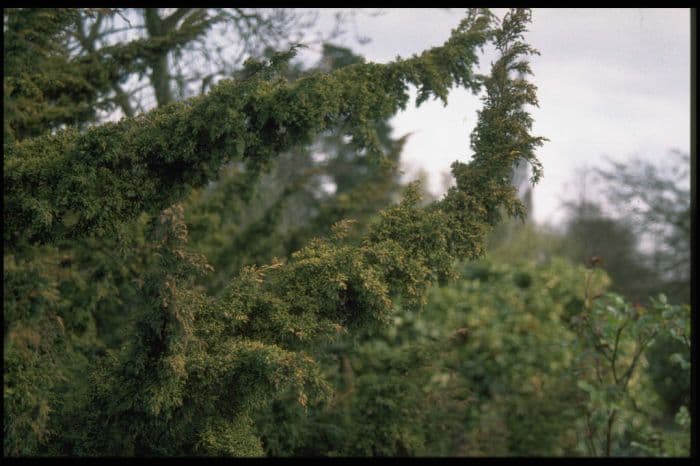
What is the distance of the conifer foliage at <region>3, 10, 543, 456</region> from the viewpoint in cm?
310

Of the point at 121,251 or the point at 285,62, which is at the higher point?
the point at 285,62

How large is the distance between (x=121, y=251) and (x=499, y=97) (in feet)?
7.65

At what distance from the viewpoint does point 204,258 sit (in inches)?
125

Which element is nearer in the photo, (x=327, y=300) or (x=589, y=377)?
(x=327, y=300)

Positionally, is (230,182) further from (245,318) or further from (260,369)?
(260,369)

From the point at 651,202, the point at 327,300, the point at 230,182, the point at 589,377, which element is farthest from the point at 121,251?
the point at 651,202

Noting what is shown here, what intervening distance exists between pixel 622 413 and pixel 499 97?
4.27 meters

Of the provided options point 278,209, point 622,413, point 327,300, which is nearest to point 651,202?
point 622,413

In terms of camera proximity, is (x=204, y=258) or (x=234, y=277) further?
(x=234, y=277)

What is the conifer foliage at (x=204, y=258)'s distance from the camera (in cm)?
310
